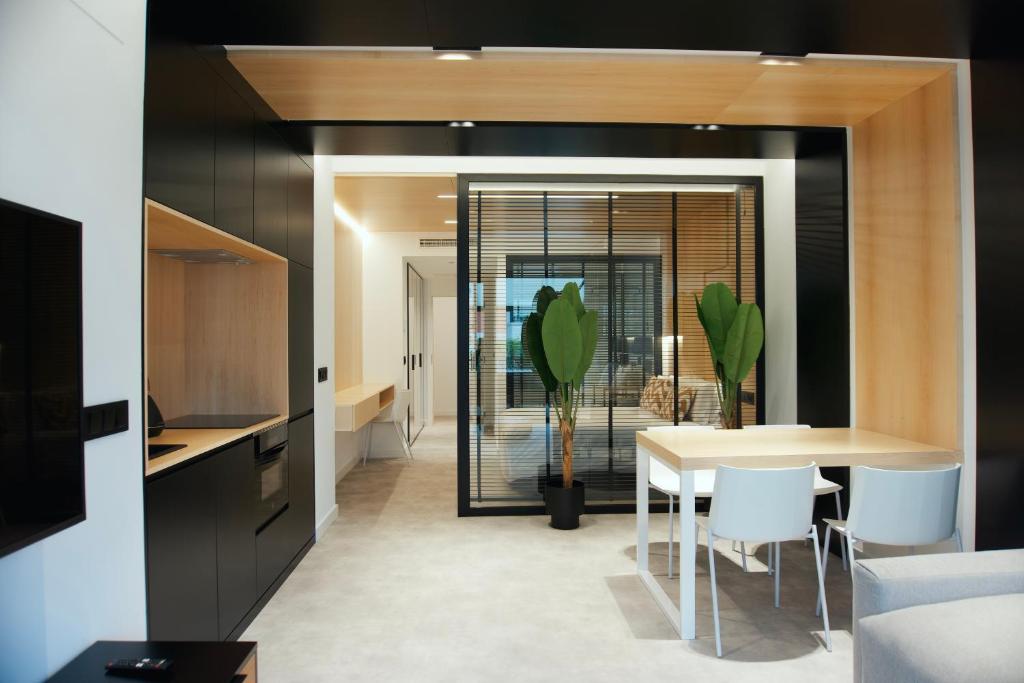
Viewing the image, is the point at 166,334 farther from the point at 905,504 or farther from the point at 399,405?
the point at 399,405

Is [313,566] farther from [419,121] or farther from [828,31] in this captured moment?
[828,31]

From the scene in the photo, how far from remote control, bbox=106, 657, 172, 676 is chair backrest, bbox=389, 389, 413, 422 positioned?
5.66 metres

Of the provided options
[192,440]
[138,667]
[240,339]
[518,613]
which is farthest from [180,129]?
[518,613]

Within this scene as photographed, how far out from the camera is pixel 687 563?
288 centimetres

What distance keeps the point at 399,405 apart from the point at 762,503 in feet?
16.9

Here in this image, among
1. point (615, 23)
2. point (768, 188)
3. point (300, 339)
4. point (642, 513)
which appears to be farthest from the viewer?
point (768, 188)

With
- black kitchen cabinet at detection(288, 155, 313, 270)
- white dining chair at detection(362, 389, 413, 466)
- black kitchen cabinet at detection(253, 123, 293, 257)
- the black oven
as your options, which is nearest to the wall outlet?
the black oven

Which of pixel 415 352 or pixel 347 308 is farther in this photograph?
pixel 415 352

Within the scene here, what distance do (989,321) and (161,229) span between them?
345 cm

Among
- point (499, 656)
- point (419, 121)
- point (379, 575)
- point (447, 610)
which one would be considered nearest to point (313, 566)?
point (379, 575)

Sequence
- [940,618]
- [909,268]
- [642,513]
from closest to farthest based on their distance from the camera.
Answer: [940,618] < [909,268] < [642,513]

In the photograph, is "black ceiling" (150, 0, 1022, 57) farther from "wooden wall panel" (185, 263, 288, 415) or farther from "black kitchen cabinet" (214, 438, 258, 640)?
"black kitchen cabinet" (214, 438, 258, 640)

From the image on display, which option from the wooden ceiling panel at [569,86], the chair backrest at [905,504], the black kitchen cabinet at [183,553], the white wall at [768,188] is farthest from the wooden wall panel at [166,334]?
the chair backrest at [905,504]

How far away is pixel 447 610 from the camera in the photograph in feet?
10.4
